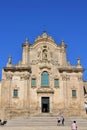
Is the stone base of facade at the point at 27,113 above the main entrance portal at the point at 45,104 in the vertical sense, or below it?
below

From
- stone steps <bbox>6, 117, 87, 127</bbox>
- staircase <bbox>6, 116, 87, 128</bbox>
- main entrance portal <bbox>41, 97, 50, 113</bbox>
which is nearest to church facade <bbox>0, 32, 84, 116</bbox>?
main entrance portal <bbox>41, 97, 50, 113</bbox>

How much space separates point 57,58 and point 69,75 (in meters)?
3.06

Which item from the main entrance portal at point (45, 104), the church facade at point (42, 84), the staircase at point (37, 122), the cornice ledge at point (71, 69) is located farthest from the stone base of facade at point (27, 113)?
the cornice ledge at point (71, 69)

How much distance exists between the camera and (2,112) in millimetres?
38312

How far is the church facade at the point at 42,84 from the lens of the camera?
131 ft

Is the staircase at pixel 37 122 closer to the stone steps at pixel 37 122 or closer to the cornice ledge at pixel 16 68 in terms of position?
the stone steps at pixel 37 122

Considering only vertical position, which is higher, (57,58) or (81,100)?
(57,58)

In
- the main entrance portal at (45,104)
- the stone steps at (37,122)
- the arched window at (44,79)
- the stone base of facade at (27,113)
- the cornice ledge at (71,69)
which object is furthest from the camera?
the cornice ledge at (71,69)

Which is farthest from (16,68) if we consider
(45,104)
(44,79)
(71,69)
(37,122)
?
(37,122)

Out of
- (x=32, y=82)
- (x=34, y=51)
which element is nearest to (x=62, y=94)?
(x=32, y=82)

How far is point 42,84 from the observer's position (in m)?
41.0

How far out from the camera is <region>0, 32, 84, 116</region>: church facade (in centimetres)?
3991

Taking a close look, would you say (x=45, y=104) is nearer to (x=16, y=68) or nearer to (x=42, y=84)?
(x=42, y=84)

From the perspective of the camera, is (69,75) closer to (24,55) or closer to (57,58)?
(57,58)
